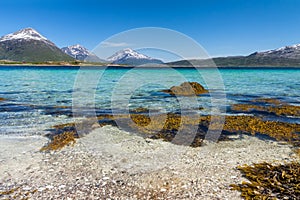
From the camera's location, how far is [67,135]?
1135 cm

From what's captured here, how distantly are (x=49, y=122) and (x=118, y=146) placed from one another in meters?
6.10

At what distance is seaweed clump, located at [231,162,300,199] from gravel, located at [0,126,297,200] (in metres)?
0.34

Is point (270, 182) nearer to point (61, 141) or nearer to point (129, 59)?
point (61, 141)

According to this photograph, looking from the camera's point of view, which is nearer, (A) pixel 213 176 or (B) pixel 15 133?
(A) pixel 213 176

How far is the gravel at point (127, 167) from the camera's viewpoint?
6398 mm

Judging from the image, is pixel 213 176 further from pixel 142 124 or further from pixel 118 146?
pixel 142 124

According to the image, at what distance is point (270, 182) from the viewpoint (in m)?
6.86

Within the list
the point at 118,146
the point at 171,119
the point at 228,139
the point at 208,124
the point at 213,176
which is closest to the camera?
the point at 213,176

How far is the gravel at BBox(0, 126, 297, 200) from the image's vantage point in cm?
640

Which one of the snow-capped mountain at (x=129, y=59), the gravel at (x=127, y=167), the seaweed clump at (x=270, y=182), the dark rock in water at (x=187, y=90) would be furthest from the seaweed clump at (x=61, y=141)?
the dark rock in water at (x=187, y=90)

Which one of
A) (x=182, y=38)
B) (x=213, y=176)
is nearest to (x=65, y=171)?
(x=213, y=176)

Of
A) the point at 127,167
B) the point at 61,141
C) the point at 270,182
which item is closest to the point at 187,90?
the point at 61,141

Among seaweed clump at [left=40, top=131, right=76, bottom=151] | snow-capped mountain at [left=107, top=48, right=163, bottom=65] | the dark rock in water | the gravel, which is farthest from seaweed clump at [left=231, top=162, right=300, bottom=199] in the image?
the dark rock in water

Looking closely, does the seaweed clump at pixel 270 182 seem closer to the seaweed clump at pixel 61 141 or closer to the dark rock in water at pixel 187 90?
the seaweed clump at pixel 61 141
